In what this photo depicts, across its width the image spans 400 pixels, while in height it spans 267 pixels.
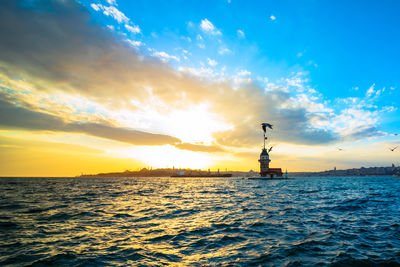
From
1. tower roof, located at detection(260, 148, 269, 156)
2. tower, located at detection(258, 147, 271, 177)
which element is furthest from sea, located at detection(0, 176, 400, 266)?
tower roof, located at detection(260, 148, 269, 156)

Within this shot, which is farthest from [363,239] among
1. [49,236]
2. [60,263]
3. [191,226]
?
[49,236]

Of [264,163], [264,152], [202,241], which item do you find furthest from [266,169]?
[202,241]

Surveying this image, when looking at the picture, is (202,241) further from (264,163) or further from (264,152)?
(264,152)

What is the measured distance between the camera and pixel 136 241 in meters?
12.1

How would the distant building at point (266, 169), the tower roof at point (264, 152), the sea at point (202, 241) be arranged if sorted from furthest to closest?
the tower roof at point (264, 152) → the distant building at point (266, 169) → the sea at point (202, 241)

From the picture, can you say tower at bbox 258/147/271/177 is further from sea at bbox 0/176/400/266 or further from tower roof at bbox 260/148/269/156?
sea at bbox 0/176/400/266

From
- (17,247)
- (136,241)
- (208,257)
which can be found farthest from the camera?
(136,241)

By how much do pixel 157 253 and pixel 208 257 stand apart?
253 centimetres

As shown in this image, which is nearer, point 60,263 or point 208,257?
point 60,263

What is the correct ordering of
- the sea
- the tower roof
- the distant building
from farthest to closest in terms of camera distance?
the tower roof, the distant building, the sea

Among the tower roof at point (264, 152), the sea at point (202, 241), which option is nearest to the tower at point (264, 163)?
the tower roof at point (264, 152)

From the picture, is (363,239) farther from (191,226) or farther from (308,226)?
(191,226)

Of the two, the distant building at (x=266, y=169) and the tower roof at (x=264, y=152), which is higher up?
the tower roof at (x=264, y=152)

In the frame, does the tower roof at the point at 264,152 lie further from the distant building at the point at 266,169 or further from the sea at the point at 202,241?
the sea at the point at 202,241
